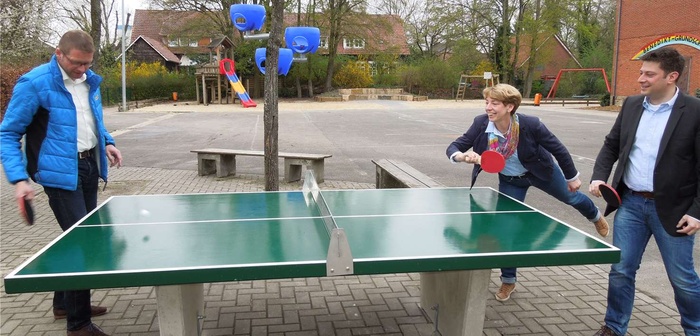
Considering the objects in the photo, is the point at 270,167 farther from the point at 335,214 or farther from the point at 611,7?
the point at 611,7

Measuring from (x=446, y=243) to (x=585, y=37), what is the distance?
52.6 m

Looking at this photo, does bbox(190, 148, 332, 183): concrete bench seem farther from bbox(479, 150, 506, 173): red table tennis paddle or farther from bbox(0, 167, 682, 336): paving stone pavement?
bbox(479, 150, 506, 173): red table tennis paddle

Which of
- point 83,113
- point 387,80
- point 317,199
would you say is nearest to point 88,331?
point 83,113

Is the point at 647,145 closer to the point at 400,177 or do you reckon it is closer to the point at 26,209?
the point at 26,209

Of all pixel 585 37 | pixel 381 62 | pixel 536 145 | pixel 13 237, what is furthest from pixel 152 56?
pixel 536 145

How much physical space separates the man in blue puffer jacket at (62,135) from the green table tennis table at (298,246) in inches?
8.7

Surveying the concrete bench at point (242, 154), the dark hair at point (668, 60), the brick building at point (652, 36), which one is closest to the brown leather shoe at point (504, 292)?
the dark hair at point (668, 60)

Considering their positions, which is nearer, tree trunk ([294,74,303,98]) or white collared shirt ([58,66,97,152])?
white collared shirt ([58,66,97,152])

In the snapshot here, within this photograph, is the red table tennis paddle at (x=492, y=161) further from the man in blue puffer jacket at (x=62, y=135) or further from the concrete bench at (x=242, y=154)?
the concrete bench at (x=242, y=154)

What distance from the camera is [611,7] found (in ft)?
168

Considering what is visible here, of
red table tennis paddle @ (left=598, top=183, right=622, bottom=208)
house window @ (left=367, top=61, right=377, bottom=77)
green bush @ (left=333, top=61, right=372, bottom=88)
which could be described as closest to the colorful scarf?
red table tennis paddle @ (left=598, top=183, right=622, bottom=208)

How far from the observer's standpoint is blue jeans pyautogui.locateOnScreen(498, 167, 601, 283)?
13.0 ft

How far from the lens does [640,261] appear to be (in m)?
3.24

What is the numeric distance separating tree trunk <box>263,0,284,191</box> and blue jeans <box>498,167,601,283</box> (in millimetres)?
2877
